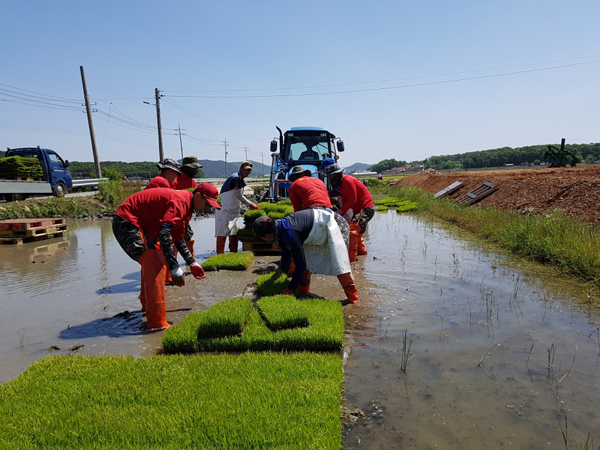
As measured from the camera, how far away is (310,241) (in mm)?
4949

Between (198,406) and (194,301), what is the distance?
299 centimetres

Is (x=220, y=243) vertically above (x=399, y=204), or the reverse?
(x=220, y=243)

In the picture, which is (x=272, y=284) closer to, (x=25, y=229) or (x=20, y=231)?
(x=25, y=229)

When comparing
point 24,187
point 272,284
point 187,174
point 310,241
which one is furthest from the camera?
point 24,187

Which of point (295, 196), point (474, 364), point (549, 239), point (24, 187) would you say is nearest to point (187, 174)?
point (295, 196)

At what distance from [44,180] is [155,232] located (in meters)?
16.9

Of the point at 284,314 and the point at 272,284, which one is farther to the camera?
the point at 272,284

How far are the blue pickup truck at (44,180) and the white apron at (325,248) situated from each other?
50.4 feet

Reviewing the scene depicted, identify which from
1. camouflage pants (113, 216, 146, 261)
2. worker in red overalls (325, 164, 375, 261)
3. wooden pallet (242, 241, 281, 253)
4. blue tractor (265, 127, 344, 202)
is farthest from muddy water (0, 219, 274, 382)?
blue tractor (265, 127, 344, 202)

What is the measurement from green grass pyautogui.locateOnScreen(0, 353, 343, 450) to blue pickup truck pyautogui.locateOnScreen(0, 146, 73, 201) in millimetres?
15625

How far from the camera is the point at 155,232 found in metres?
4.52

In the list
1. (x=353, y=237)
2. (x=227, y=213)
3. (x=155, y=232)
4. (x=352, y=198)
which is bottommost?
(x=353, y=237)

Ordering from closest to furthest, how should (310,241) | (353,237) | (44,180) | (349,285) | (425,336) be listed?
(425,336) < (310,241) < (349,285) < (353,237) < (44,180)

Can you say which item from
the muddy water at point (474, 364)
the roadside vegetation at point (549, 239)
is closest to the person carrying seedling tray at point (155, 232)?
the muddy water at point (474, 364)
